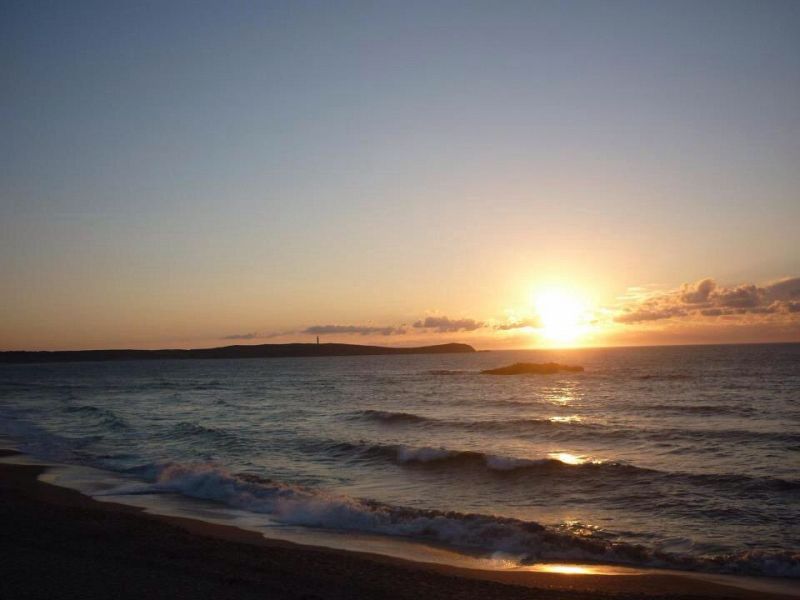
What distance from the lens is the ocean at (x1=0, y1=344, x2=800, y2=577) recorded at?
1363 centimetres

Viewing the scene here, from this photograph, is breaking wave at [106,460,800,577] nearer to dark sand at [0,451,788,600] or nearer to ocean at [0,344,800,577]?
ocean at [0,344,800,577]

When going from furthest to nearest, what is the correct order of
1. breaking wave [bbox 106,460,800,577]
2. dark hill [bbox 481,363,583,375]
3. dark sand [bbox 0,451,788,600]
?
dark hill [bbox 481,363,583,375] → breaking wave [bbox 106,460,800,577] → dark sand [bbox 0,451,788,600]

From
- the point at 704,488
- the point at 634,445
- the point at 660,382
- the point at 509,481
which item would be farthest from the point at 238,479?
the point at 660,382

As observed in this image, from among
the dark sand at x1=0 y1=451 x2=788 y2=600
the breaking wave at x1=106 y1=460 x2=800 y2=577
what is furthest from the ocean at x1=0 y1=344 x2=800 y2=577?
the dark sand at x1=0 y1=451 x2=788 y2=600

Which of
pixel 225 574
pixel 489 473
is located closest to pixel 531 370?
pixel 489 473

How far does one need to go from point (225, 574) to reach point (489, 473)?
12.2m

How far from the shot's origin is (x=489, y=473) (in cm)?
2083

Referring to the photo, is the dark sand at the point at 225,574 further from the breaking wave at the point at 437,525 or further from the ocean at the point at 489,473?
the ocean at the point at 489,473

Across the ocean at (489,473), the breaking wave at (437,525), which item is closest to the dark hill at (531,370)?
the ocean at (489,473)

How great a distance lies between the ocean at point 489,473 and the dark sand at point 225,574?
1525mm

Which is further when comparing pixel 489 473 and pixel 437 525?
pixel 489 473

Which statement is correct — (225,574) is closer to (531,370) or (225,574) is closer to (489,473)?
(489,473)

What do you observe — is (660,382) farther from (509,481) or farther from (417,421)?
(509,481)

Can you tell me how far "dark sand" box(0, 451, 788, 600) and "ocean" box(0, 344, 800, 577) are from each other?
152 cm
